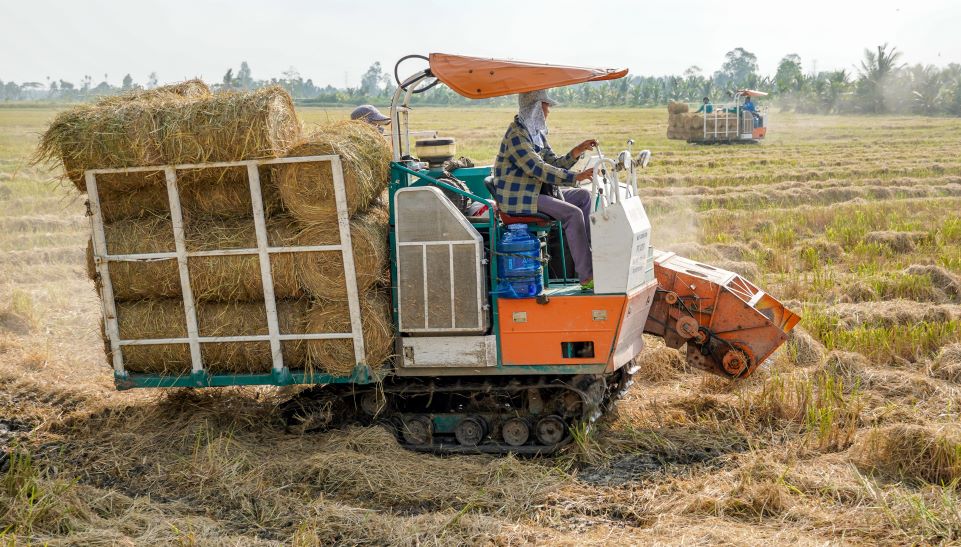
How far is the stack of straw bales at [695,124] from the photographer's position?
119ft

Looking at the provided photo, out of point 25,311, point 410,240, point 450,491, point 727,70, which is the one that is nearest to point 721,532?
point 450,491

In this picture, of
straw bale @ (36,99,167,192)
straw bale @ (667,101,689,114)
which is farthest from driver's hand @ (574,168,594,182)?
straw bale @ (667,101,689,114)

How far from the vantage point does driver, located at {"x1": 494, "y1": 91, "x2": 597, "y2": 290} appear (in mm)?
6945

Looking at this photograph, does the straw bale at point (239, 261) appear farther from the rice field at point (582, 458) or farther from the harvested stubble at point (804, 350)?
the harvested stubble at point (804, 350)

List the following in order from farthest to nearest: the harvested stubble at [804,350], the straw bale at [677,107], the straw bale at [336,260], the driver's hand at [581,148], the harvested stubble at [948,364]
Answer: the straw bale at [677,107] < the harvested stubble at [804,350] < the harvested stubble at [948,364] < the driver's hand at [581,148] < the straw bale at [336,260]

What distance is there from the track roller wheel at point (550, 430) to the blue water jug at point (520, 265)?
1.00 meters

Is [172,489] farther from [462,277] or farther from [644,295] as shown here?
[644,295]

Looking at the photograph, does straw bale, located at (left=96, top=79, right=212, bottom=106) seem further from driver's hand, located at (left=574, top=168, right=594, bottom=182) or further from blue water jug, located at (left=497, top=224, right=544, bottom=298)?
driver's hand, located at (left=574, top=168, right=594, bottom=182)

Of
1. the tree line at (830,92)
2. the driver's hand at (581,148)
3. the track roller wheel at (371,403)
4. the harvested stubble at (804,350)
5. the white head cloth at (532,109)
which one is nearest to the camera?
the white head cloth at (532,109)

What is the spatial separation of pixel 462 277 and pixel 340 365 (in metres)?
1.14

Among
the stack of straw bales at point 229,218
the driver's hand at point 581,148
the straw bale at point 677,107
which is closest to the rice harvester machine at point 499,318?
the stack of straw bales at point 229,218

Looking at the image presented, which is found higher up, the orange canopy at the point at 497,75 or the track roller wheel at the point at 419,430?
the orange canopy at the point at 497,75

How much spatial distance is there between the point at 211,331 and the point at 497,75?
2.89m

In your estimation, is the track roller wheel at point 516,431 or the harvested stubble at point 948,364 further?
the harvested stubble at point 948,364
